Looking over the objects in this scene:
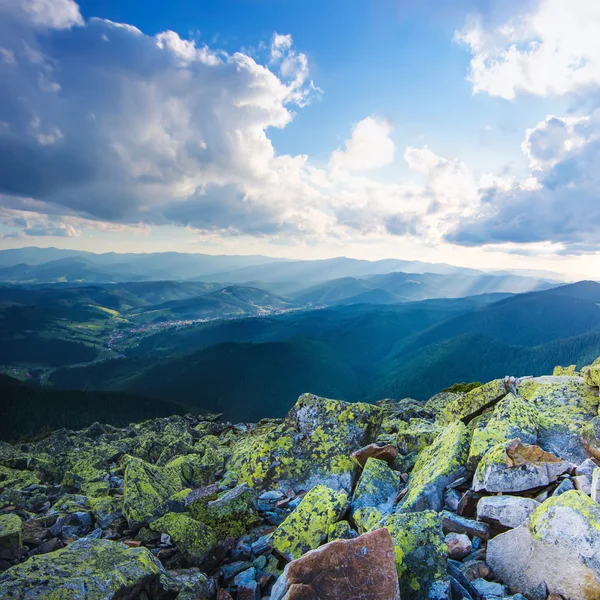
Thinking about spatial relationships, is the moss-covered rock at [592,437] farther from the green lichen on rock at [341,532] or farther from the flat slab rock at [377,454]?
the green lichen on rock at [341,532]

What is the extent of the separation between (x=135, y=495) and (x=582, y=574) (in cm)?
1217

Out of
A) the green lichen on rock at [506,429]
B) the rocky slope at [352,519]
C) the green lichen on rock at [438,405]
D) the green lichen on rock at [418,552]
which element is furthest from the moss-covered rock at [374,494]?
the green lichen on rock at [438,405]

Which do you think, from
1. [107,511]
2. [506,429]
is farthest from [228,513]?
[506,429]

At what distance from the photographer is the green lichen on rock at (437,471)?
9.23m

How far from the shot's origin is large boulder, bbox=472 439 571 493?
8363 mm

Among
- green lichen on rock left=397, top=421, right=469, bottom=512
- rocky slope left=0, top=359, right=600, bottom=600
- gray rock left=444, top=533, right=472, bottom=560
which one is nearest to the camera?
rocky slope left=0, top=359, right=600, bottom=600

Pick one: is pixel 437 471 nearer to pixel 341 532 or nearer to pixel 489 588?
pixel 341 532

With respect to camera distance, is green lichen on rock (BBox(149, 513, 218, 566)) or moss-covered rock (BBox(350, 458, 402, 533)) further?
green lichen on rock (BBox(149, 513, 218, 566))

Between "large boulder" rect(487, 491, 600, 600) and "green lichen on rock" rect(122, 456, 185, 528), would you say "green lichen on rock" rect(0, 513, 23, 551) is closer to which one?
"green lichen on rock" rect(122, 456, 185, 528)

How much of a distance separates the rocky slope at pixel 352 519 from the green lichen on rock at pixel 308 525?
1.3 inches

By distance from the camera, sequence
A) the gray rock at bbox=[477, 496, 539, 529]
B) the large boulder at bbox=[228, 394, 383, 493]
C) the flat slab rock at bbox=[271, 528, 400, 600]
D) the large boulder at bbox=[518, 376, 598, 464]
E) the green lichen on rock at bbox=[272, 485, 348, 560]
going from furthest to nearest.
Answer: the large boulder at bbox=[228, 394, 383, 493] → the large boulder at bbox=[518, 376, 598, 464] → the green lichen on rock at bbox=[272, 485, 348, 560] → the gray rock at bbox=[477, 496, 539, 529] → the flat slab rock at bbox=[271, 528, 400, 600]

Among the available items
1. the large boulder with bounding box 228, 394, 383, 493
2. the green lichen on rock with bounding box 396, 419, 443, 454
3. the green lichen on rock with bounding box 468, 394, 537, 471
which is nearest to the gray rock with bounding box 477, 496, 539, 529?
the green lichen on rock with bounding box 468, 394, 537, 471

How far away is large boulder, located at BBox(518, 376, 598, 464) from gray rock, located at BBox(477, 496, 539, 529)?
3.60m

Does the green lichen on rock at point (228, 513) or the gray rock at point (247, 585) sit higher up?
the gray rock at point (247, 585)
